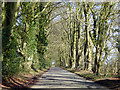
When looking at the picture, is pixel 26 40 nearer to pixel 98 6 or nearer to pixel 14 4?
pixel 14 4

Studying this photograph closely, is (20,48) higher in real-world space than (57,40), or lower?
lower

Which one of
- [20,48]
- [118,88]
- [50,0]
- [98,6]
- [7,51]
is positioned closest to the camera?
[118,88]

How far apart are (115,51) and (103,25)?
52.1 feet

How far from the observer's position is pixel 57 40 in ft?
147

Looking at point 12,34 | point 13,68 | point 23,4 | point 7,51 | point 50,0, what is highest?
point 50,0

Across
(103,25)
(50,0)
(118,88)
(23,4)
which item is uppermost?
(50,0)

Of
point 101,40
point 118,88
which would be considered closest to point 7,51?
point 118,88

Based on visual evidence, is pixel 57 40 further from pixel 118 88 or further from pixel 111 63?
pixel 118 88

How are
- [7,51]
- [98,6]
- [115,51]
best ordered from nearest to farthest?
[7,51]
[98,6]
[115,51]

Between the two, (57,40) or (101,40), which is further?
(57,40)

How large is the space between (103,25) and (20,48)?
8558mm

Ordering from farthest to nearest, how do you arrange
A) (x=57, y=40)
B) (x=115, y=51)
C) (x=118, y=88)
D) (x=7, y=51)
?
(x=57, y=40) → (x=115, y=51) → (x=7, y=51) → (x=118, y=88)

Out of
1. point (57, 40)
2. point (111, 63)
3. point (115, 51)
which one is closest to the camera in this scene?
point (111, 63)

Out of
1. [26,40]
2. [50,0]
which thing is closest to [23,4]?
[26,40]
